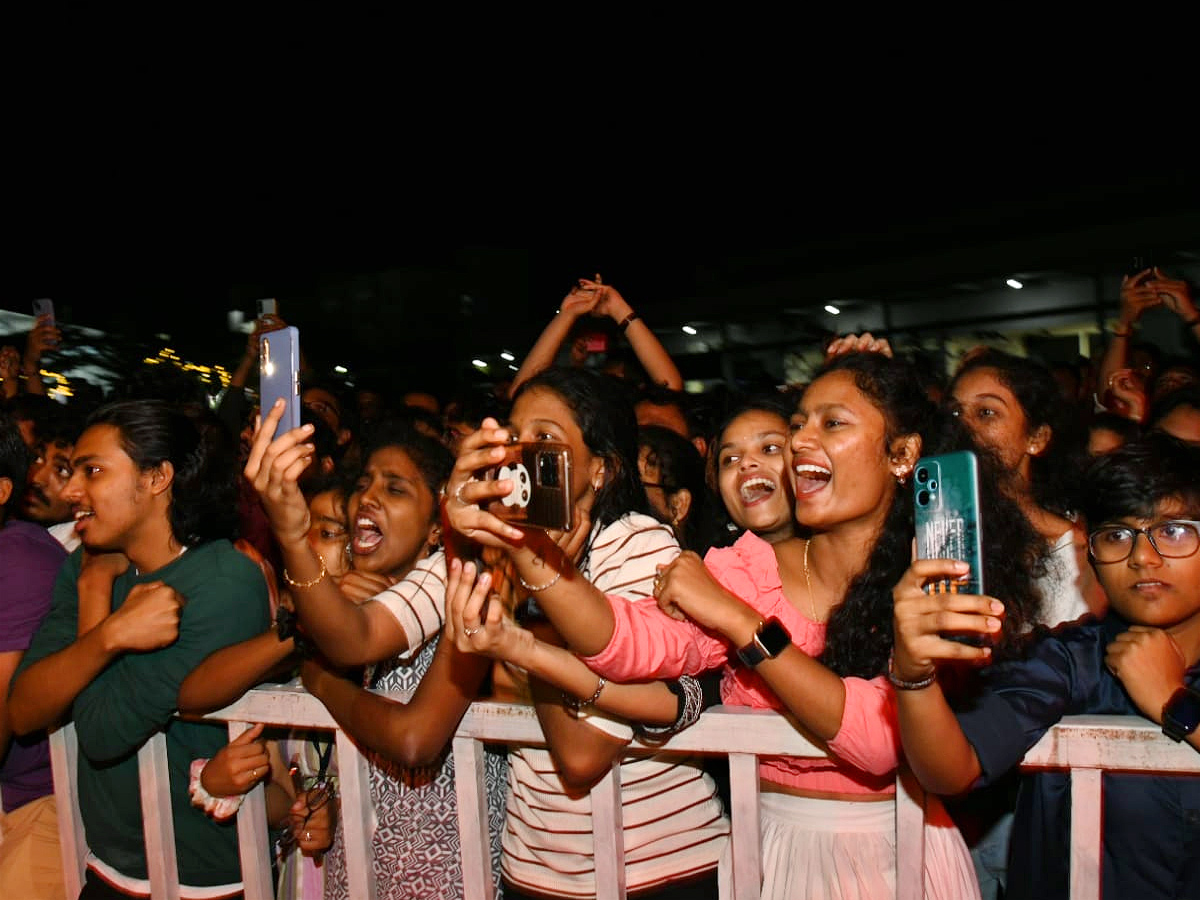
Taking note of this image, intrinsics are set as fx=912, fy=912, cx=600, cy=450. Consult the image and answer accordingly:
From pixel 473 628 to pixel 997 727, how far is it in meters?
1.04

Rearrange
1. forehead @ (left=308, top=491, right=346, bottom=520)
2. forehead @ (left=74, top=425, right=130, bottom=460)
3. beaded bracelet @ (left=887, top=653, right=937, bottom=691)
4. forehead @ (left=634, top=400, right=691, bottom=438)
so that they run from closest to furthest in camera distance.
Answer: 1. beaded bracelet @ (left=887, top=653, right=937, bottom=691)
2. forehead @ (left=74, top=425, right=130, bottom=460)
3. forehead @ (left=308, top=491, right=346, bottom=520)
4. forehead @ (left=634, top=400, right=691, bottom=438)

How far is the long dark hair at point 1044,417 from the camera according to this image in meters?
3.22

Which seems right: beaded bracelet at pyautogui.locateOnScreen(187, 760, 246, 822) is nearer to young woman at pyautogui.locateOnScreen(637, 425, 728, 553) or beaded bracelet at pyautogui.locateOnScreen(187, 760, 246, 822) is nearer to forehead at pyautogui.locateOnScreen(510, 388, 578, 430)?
forehead at pyautogui.locateOnScreen(510, 388, 578, 430)

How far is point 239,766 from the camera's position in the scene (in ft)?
8.00

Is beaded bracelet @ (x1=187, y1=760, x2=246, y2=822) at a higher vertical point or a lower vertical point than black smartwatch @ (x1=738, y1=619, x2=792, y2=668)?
lower

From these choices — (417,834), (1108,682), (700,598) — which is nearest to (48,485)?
(417,834)

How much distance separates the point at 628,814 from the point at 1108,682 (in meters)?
1.13

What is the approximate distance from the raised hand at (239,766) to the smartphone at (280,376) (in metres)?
0.93

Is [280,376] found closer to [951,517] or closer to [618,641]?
[618,641]

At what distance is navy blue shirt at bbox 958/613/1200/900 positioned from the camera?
1791mm

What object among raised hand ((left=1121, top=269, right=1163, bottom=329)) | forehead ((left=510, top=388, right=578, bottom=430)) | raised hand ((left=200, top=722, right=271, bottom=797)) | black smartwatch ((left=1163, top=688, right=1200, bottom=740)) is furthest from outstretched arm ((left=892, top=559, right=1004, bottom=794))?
raised hand ((left=1121, top=269, right=1163, bottom=329))

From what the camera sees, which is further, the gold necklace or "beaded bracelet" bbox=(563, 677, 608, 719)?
the gold necklace

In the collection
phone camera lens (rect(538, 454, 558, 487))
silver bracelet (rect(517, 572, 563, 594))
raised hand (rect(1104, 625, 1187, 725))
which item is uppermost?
phone camera lens (rect(538, 454, 558, 487))

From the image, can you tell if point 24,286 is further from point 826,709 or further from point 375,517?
point 826,709
